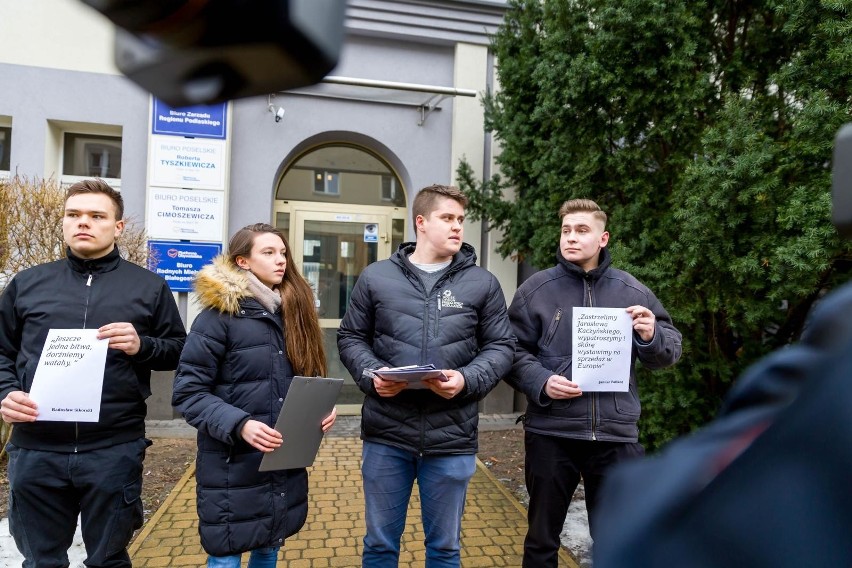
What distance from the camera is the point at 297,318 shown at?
9.01ft

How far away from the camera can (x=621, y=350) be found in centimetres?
285

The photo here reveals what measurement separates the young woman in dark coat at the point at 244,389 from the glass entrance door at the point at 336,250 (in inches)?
183

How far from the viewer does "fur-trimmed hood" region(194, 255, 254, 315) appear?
8.43 feet

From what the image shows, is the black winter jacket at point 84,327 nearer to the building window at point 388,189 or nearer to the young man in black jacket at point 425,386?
the young man in black jacket at point 425,386

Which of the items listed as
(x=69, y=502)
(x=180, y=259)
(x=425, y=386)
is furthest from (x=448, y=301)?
(x=180, y=259)

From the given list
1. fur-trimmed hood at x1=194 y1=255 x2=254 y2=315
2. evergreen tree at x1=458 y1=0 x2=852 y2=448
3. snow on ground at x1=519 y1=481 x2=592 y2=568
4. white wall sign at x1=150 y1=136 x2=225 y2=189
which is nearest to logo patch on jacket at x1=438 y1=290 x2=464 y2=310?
fur-trimmed hood at x1=194 y1=255 x2=254 y2=315

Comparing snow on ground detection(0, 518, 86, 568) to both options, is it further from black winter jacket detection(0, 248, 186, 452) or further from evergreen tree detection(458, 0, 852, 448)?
evergreen tree detection(458, 0, 852, 448)

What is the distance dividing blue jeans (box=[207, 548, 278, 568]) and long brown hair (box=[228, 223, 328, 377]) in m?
0.83

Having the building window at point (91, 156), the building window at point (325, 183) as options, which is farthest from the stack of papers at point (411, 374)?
the building window at point (91, 156)

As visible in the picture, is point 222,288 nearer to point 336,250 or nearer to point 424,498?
point 424,498

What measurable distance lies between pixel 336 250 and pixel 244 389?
498cm

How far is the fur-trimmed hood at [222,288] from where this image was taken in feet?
8.43

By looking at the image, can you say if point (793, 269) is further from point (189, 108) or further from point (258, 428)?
point (189, 108)

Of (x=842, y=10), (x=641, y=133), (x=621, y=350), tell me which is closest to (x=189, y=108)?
(x=621, y=350)
